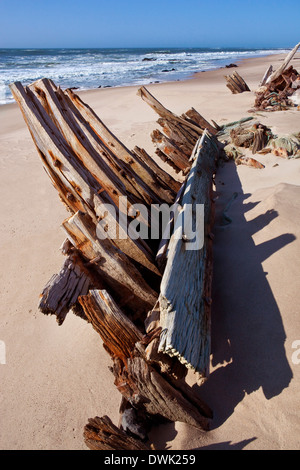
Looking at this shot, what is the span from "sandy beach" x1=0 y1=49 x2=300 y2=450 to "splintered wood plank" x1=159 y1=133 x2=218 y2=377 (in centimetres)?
42

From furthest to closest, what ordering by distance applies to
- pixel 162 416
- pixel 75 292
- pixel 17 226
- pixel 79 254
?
1. pixel 17 226
2. pixel 79 254
3. pixel 75 292
4. pixel 162 416

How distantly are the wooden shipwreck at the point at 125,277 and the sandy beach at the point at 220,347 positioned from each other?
0.30 meters

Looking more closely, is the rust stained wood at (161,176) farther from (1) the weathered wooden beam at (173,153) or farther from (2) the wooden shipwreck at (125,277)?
(1) the weathered wooden beam at (173,153)

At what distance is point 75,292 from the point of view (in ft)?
8.61

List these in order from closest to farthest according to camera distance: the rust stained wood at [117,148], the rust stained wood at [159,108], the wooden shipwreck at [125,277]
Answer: the wooden shipwreck at [125,277] → the rust stained wood at [117,148] → the rust stained wood at [159,108]

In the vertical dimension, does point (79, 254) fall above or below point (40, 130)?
below

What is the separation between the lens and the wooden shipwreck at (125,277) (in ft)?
7.41

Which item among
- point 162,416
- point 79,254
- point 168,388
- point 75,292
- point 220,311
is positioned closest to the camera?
point 168,388

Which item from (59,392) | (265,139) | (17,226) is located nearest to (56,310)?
(59,392)

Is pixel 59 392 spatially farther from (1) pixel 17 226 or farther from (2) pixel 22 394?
(1) pixel 17 226

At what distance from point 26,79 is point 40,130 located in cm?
2400

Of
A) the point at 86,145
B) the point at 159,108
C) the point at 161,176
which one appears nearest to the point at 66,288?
the point at 86,145

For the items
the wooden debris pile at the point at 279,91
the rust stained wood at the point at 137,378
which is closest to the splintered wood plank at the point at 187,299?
the rust stained wood at the point at 137,378
